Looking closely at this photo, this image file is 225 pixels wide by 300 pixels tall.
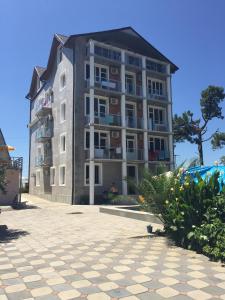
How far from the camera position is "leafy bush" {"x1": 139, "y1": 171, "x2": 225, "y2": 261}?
7285 mm

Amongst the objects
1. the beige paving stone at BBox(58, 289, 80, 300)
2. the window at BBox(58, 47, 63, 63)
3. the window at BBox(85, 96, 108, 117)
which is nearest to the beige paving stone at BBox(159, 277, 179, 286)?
the beige paving stone at BBox(58, 289, 80, 300)

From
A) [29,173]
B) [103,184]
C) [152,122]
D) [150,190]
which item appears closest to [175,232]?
[150,190]

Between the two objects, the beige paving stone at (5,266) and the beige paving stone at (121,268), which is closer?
the beige paving stone at (121,268)

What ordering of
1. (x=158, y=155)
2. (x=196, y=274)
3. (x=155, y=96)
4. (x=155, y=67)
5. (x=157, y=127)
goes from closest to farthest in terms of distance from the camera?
(x=196, y=274), (x=158, y=155), (x=157, y=127), (x=155, y=96), (x=155, y=67)

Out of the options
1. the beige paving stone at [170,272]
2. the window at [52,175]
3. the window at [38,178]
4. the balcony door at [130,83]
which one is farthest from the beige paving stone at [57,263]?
the window at [38,178]

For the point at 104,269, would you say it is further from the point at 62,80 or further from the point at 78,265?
the point at 62,80

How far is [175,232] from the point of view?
28.5 feet

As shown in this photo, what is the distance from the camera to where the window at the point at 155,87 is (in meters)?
32.1

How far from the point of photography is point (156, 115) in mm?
32375

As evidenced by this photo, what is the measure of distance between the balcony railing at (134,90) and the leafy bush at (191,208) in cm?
2114

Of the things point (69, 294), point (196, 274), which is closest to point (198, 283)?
point (196, 274)

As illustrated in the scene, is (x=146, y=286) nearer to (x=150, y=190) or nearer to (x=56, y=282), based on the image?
(x=56, y=282)

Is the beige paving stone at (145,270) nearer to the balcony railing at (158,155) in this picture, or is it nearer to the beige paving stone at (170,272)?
the beige paving stone at (170,272)

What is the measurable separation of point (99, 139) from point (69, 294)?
23368mm
